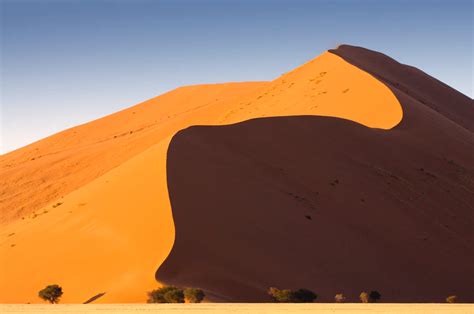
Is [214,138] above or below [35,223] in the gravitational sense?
above

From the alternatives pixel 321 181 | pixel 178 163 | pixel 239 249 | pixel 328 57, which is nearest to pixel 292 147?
pixel 321 181

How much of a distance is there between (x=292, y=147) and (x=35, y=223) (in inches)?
451

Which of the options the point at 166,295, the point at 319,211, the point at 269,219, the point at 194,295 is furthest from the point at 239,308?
the point at 319,211

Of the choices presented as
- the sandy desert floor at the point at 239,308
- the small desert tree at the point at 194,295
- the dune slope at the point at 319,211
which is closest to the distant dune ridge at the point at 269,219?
the dune slope at the point at 319,211

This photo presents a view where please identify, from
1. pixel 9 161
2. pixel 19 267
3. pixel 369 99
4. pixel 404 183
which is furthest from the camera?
pixel 9 161

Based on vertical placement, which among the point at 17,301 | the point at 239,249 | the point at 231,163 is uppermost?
the point at 231,163

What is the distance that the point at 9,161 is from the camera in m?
71.9

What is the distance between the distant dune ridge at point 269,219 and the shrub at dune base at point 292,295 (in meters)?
0.55

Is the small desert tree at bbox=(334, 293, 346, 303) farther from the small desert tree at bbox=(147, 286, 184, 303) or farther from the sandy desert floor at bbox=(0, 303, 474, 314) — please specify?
the small desert tree at bbox=(147, 286, 184, 303)

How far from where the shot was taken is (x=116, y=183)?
30391mm

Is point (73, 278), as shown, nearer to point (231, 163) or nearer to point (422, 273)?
point (231, 163)

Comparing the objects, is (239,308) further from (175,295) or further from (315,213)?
(315,213)

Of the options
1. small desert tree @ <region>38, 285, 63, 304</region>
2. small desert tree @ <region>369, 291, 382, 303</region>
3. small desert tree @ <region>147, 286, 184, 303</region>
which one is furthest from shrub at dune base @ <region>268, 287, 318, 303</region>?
small desert tree @ <region>38, 285, 63, 304</region>

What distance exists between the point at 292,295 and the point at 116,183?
34.6 ft
